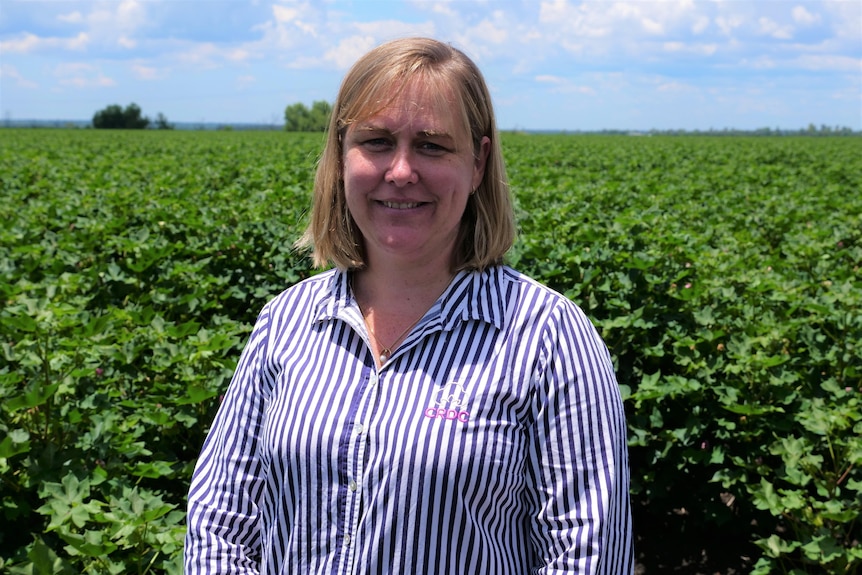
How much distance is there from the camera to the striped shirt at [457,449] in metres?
1.50

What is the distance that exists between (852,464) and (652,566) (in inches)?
45.5

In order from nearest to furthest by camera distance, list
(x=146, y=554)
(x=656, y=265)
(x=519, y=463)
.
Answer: (x=519, y=463) → (x=146, y=554) → (x=656, y=265)

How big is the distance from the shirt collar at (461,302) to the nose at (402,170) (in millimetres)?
248

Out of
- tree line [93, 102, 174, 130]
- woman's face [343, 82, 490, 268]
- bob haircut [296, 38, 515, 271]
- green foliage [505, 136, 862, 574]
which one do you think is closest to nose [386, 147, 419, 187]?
woman's face [343, 82, 490, 268]

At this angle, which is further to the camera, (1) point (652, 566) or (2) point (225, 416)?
(1) point (652, 566)

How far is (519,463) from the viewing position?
1543 millimetres

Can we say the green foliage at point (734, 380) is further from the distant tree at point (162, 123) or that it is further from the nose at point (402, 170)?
the distant tree at point (162, 123)

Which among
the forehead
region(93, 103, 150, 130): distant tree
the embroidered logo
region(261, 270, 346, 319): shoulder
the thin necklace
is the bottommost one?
the embroidered logo

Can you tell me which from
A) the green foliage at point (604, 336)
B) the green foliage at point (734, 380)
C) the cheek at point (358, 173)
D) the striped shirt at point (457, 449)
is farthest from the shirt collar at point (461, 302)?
the green foliage at point (734, 380)

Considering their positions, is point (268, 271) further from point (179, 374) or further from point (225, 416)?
point (225, 416)

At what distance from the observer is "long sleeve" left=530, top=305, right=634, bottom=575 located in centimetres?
148

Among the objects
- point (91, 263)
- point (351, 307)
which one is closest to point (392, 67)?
point (351, 307)

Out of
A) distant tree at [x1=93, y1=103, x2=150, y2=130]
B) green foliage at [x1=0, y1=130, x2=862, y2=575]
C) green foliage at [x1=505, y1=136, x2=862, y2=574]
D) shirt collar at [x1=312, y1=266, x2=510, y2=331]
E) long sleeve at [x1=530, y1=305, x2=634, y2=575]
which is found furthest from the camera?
distant tree at [x1=93, y1=103, x2=150, y2=130]

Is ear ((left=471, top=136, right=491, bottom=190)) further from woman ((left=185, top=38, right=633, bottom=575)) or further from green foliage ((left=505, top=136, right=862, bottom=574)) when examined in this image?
green foliage ((left=505, top=136, right=862, bottom=574))
